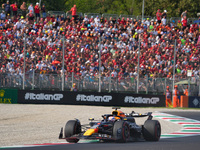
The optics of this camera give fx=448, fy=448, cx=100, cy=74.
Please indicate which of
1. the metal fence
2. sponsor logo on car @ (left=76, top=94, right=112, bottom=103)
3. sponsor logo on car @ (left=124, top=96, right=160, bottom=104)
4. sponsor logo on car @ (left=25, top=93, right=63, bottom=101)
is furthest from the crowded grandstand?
sponsor logo on car @ (left=25, top=93, right=63, bottom=101)

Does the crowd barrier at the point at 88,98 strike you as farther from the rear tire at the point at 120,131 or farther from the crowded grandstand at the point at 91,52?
the rear tire at the point at 120,131

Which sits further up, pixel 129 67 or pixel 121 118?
pixel 129 67

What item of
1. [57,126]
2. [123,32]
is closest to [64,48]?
[123,32]

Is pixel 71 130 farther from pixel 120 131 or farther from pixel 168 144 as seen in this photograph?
pixel 168 144

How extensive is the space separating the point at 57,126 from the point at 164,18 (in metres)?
17.6

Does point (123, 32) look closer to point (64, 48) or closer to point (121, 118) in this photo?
point (64, 48)

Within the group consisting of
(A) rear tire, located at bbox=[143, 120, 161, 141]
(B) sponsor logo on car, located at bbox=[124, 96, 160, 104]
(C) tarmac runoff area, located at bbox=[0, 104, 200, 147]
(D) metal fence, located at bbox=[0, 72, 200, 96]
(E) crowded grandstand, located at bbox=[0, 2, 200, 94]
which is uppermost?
(E) crowded grandstand, located at bbox=[0, 2, 200, 94]

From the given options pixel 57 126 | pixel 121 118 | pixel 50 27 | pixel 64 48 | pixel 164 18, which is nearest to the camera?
pixel 121 118

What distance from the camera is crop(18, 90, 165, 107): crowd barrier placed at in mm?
26500

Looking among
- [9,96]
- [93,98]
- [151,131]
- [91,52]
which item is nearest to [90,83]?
[93,98]

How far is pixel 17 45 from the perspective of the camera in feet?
84.5

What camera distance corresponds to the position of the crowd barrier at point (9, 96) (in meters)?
26.5

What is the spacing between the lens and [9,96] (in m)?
26.9

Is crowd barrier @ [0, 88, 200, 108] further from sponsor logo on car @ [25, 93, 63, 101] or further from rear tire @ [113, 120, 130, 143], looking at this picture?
rear tire @ [113, 120, 130, 143]
